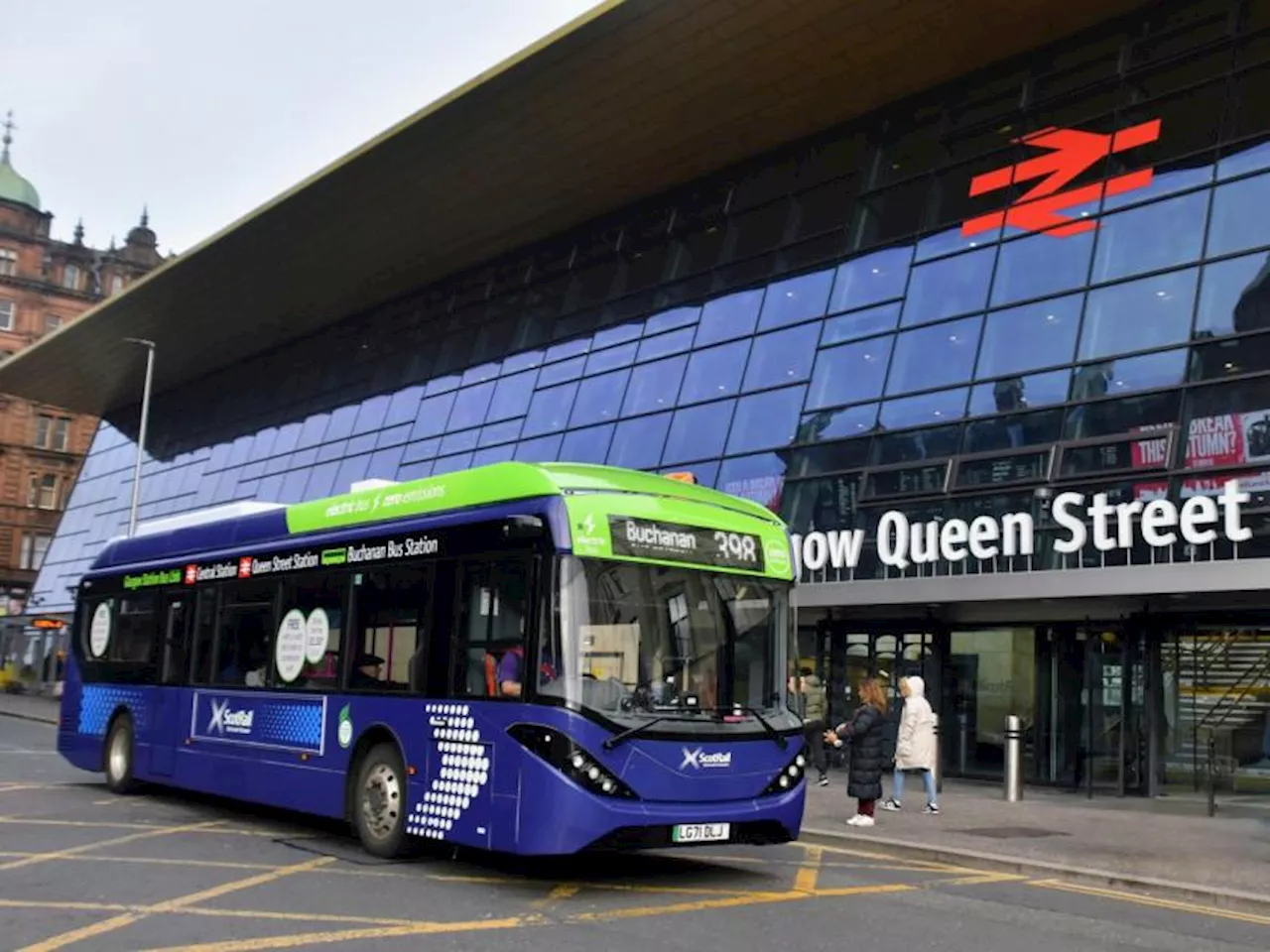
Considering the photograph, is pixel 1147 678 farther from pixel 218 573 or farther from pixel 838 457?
pixel 218 573

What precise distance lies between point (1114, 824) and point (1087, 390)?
6.65 meters

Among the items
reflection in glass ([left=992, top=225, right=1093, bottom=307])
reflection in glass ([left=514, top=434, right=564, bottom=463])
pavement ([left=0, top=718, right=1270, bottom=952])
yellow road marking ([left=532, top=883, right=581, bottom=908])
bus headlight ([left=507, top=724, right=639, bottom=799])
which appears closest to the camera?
pavement ([left=0, top=718, right=1270, bottom=952])

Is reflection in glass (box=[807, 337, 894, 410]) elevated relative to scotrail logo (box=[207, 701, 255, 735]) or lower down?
elevated

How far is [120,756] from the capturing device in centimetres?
1452

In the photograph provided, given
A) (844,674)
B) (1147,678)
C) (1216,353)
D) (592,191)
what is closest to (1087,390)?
(1216,353)

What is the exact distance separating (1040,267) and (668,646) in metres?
13.2

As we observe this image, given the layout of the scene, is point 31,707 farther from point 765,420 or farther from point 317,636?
point 317,636

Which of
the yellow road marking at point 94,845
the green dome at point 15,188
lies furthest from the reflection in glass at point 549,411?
the green dome at point 15,188

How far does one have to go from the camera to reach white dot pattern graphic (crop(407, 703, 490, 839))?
8.97m

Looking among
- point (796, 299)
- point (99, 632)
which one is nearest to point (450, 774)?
point (99, 632)

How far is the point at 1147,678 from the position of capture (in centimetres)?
1734

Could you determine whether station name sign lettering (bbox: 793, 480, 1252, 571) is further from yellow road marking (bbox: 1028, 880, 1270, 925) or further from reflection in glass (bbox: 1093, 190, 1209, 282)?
yellow road marking (bbox: 1028, 880, 1270, 925)

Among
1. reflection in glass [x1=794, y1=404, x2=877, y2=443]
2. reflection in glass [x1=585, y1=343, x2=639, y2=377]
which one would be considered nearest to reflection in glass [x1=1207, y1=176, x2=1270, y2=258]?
reflection in glass [x1=794, y1=404, x2=877, y2=443]

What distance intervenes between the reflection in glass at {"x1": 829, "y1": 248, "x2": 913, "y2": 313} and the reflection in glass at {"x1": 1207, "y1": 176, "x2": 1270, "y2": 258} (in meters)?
5.35
